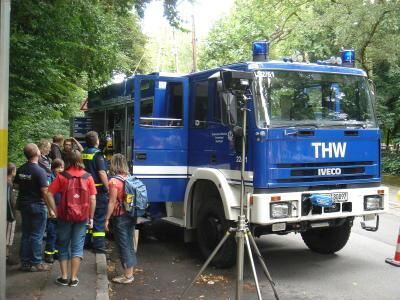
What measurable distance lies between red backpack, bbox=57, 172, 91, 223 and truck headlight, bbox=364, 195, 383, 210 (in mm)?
3808

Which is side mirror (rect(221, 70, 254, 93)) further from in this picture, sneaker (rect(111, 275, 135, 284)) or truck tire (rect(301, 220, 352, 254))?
truck tire (rect(301, 220, 352, 254))

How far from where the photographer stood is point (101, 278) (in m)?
6.41

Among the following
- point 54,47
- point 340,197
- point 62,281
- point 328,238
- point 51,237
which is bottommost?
point 62,281

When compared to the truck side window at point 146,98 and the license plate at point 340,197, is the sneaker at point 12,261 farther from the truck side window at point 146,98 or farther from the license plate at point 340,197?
the license plate at point 340,197

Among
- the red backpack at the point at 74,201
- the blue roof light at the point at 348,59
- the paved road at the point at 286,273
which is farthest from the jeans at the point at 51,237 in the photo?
the blue roof light at the point at 348,59

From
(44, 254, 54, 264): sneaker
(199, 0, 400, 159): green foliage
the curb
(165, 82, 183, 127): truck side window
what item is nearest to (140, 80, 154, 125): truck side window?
(165, 82, 183, 127): truck side window

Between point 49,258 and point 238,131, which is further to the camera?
Answer: point 49,258

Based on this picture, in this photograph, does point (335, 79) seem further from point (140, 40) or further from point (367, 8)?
point (140, 40)

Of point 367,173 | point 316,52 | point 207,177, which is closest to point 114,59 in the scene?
point 207,177

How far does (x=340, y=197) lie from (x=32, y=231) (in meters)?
4.07

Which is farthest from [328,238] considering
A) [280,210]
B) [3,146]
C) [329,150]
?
[3,146]

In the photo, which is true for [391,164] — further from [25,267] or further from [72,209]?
[72,209]

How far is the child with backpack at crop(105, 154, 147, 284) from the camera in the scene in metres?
6.43

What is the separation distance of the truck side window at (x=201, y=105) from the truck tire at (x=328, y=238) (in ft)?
8.51
